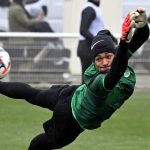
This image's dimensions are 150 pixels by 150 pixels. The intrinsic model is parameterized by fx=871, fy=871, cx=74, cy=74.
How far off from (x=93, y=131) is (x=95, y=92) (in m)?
4.28

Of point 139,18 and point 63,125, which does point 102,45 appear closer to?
point 139,18

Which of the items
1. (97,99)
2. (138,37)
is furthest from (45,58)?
(97,99)

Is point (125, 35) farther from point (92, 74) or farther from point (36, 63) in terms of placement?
point (36, 63)

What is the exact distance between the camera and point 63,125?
29.0ft

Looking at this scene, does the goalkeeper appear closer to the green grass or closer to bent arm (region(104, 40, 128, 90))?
bent arm (region(104, 40, 128, 90))

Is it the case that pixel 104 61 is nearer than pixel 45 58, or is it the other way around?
pixel 104 61

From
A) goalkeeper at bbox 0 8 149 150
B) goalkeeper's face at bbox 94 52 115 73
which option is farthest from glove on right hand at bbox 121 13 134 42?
goalkeeper's face at bbox 94 52 115 73

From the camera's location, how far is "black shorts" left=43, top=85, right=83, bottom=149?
8836 millimetres

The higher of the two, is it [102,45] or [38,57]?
[102,45]

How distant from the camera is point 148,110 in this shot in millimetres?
14336

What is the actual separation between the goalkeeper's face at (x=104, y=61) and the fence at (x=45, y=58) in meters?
8.55

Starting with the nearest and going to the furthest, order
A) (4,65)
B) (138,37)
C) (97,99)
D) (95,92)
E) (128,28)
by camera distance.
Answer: (128,28) → (95,92) → (97,99) → (138,37) → (4,65)

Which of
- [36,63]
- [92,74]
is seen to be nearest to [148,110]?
[36,63]

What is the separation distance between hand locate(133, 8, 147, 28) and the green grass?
347 centimetres
